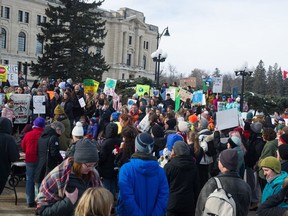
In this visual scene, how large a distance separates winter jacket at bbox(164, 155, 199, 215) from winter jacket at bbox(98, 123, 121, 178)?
5.78 ft

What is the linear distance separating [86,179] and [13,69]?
1763 centimetres

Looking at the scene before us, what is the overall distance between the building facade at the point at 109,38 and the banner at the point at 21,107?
5997cm

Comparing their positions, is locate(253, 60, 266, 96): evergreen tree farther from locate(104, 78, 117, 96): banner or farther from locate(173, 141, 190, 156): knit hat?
locate(173, 141, 190, 156): knit hat

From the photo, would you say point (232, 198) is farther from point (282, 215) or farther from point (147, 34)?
point (147, 34)

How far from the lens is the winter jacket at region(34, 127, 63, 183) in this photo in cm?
705

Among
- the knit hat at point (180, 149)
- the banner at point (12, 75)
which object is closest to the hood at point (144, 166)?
the knit hat at point (180, 149)

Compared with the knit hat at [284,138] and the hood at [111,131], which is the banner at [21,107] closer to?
the hood at [111,131]

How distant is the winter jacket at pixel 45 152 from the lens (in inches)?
278

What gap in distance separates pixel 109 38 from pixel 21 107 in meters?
81.1

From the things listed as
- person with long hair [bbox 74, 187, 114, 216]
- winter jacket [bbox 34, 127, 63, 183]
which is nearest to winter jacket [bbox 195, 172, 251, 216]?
person with long hair [bbox 74, 187, 114, 216]

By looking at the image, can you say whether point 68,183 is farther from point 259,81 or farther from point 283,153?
point 259,81

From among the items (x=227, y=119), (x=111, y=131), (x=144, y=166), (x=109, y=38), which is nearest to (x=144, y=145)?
(x=144, y=166)

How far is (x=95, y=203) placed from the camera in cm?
306

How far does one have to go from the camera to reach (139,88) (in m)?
20.3
